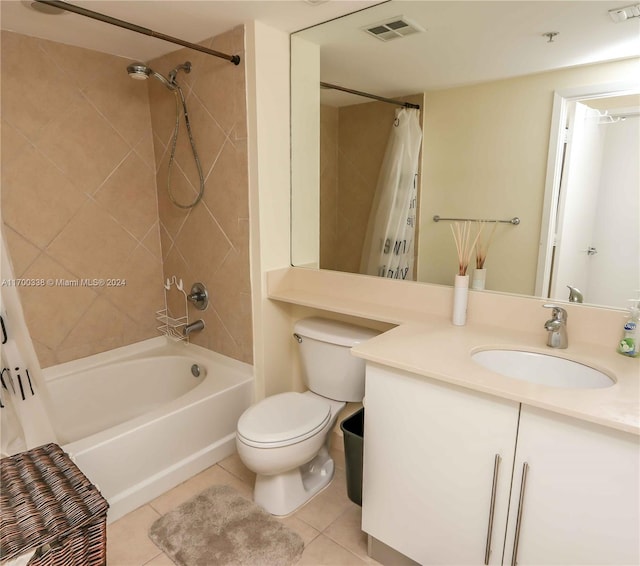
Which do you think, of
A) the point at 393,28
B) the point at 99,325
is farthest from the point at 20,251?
the point at 393,28

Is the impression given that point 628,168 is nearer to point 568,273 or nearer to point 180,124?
point 568,273

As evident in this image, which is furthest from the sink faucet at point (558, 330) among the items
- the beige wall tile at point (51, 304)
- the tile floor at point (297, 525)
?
the beige wall tile at point (51, 304)

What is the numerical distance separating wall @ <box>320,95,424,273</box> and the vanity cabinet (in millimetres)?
939

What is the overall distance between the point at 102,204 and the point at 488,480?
2.31 metres

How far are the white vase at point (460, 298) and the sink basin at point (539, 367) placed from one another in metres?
0.25

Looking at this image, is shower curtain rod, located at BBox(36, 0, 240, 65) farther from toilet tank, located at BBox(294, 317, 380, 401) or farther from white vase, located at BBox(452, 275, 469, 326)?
white vase, located at BBox(452, 275, 469, 326)

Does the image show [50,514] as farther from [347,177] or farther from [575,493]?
[347,177]

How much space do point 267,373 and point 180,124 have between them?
1.45 metres

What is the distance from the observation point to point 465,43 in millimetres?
1688

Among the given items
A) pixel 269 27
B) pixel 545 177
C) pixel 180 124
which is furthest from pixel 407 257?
pixel 180 124

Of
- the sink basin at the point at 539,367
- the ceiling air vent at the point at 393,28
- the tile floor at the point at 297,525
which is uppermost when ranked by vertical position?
the ceiling air vent at the point at 393,28

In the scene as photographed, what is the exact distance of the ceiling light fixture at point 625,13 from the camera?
4.33 ft

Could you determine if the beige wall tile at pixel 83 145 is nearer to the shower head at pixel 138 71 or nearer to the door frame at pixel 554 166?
the shower head at pixel 138 71

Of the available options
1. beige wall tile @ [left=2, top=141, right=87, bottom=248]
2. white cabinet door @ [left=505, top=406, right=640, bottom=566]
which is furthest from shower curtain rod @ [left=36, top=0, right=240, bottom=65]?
white cabinet door @ [left=505, top=406, right=640, bottom=566]
